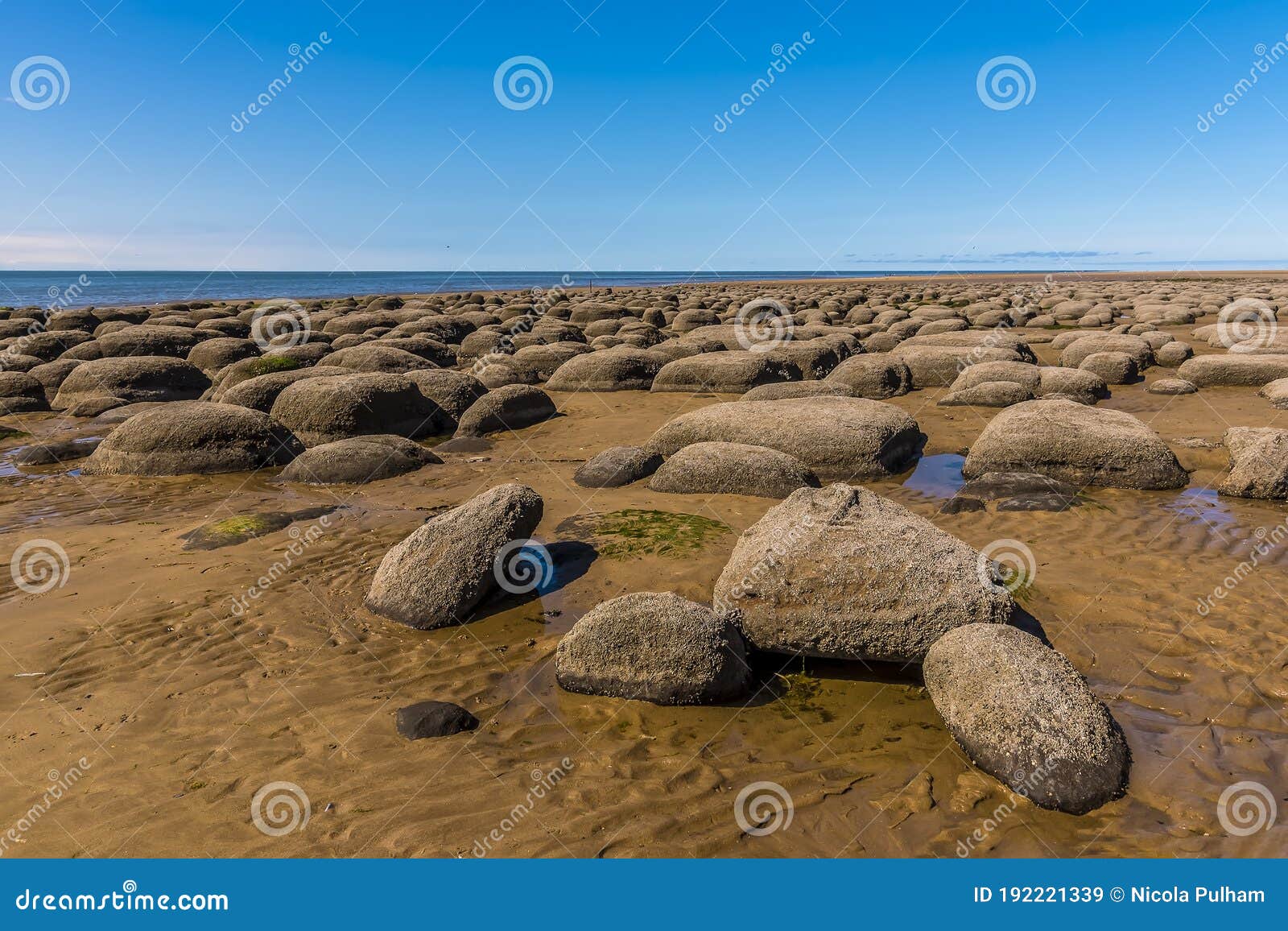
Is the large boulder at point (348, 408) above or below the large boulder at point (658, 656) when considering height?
above

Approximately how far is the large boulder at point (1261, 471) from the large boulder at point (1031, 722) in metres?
5.90

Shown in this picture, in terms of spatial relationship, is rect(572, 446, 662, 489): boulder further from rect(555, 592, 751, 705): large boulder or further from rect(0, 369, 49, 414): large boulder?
rect(0, 369, 49, 414): large boulder

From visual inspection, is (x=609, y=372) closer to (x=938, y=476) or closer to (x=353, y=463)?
(x=353, y=463)

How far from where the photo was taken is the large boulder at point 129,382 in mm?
15617

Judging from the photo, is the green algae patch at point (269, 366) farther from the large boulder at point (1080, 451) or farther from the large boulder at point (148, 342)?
the large boulder at point (1080, 451)

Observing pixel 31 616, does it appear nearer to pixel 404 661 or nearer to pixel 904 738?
pixel 404 661

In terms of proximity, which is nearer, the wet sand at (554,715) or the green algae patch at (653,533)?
the wet sand at (554,715)

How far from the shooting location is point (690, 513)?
26.5 ft

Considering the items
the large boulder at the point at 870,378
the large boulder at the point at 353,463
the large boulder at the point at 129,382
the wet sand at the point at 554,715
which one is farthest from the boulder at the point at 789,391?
the large boulder at the point at 129,382

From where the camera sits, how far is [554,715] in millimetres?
4840

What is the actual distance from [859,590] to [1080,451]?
5.56 m

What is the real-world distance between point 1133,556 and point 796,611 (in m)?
4.00

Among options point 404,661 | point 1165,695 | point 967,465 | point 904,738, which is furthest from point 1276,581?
point 404,661

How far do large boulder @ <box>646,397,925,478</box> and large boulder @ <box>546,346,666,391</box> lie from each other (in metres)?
5.62
